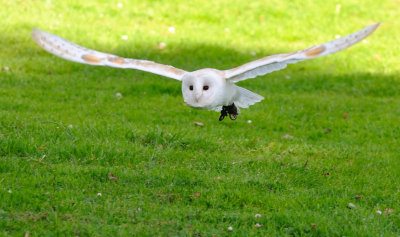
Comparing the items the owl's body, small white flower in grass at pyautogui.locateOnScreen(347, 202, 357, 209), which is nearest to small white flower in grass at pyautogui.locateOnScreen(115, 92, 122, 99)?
the owl's body

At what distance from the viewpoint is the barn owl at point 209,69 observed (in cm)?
476

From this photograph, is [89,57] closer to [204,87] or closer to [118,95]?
[204,87]

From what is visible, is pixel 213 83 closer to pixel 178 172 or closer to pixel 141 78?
pixel 178 172

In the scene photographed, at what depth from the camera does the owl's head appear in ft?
16.0

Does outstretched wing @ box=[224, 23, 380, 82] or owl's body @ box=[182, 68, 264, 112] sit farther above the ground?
outstretched wing @ box=[224, 23, 380, 82]

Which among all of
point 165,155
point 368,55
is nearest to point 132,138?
point 165,155

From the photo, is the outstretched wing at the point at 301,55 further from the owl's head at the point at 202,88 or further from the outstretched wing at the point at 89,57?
the outstretched wing at the point at 89,57

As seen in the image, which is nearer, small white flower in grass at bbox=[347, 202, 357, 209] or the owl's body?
the owl's body

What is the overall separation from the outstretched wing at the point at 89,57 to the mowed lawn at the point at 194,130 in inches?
47.2

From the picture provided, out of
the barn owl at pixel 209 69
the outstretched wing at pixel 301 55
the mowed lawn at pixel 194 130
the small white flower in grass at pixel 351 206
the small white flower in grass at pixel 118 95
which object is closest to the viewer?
the outstretched wing at pixel 301 55

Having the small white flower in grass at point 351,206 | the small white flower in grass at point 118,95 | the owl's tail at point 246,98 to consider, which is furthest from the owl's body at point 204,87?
the small white flower in grass at point 118,95

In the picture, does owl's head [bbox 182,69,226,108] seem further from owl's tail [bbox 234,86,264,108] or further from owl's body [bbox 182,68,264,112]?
owl's tail [bbox 234,86,264,108]

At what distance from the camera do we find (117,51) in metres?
10.8

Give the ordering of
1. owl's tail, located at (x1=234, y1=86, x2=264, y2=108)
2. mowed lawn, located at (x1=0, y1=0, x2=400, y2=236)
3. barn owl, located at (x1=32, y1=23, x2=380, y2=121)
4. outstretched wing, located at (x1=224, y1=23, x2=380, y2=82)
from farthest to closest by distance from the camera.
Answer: owl's tail, located at (x1=234, y1=86, x2=264, y2=108) → mowed lawn, located at (x1=0, y1=0, x2=400, y2=236) → barn owl, located at (x1=32, y1=23, x2=380, y2=121) → outstretched wing, located at (x1=224, y1=23, x2=380, y2=82)
